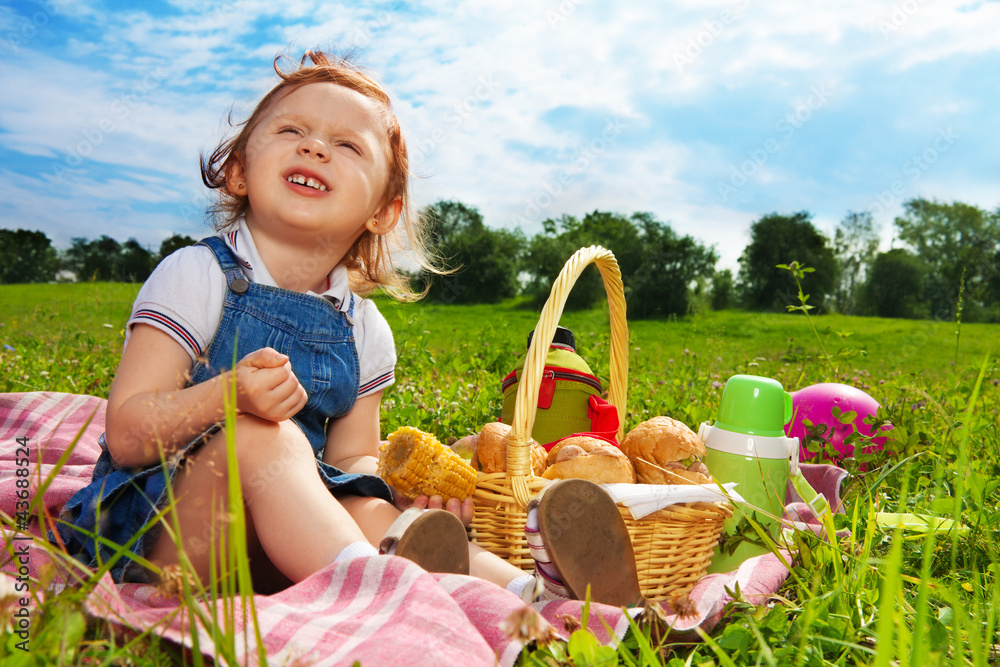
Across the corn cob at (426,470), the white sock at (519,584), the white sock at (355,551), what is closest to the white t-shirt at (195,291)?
the corn cob at (426,470)

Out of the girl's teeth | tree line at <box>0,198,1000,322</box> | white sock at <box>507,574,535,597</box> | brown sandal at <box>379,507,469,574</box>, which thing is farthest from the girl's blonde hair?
tree line at <box>0,198,1000,322</box>

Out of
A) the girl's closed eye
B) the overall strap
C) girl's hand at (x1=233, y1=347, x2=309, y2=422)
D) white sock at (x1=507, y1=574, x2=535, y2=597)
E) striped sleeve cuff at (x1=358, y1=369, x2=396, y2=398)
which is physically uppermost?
the girl's closed eye

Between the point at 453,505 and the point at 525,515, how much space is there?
0.73 feet

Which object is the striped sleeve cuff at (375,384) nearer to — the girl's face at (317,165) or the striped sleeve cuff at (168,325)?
the girl's face at (317,165)

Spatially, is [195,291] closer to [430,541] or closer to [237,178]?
[237,178]

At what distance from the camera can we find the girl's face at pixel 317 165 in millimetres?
1846

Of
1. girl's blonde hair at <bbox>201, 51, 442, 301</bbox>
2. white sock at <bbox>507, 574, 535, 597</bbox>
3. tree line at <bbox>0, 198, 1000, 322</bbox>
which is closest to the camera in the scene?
white sock at <bbox>507, 574, 535, 597</bbox>

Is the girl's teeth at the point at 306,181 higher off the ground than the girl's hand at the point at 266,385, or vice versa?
the girl's teeth at the point at 306,181

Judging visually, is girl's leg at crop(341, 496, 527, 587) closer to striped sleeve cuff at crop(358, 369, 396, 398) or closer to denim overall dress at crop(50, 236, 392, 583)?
denim overall dress at crop(50, 236, 392, 583)

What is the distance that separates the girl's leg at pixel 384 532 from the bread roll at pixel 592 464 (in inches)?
11.7

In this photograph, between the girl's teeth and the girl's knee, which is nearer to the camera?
the girl's knee

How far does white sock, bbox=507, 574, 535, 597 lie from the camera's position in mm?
1455

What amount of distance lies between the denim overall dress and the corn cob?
0.13 metres

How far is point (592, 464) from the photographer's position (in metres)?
1.73
